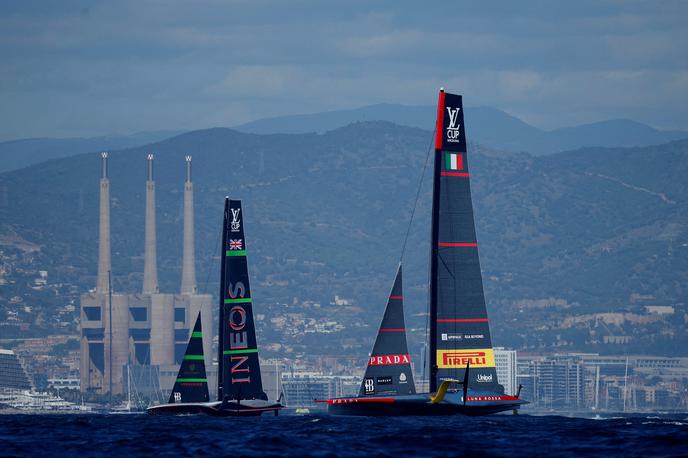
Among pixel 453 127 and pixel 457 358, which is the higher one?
pixel 453 127

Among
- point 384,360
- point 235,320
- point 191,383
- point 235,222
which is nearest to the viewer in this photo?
point 384,360

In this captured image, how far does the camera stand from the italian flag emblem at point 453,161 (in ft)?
242

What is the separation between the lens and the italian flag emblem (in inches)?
2904

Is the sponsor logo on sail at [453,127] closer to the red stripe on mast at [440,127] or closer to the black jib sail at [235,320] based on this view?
the red stripe on mast at [440,127]

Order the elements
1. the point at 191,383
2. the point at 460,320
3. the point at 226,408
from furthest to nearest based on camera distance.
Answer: the point at 191,383 → the point at 226,408 → the point at 460,320

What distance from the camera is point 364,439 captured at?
2398 inches

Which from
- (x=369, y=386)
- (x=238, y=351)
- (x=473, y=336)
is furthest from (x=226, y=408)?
(x=473, y=336)

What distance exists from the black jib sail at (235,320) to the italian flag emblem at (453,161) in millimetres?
18630

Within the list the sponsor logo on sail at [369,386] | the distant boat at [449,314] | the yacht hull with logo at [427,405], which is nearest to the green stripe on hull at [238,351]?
the yacht hull with logo at [427,405]

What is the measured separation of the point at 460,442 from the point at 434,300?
1526 centimetres

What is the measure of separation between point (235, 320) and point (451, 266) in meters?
20.3

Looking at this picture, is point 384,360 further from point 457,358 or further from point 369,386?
point 457,358

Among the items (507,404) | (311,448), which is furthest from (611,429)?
(311,448)

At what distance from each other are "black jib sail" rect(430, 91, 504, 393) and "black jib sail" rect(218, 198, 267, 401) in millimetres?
18605
